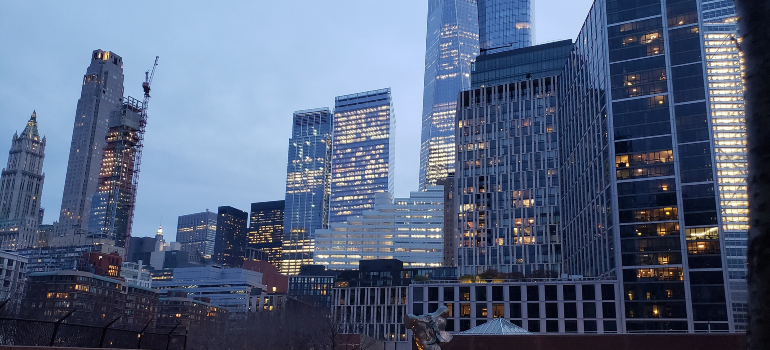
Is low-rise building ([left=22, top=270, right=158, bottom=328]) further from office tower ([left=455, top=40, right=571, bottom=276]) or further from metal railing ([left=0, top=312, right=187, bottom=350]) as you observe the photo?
metal railing ([left=0, top=312, right=187, bottom=350])

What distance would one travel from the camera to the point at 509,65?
193750mm

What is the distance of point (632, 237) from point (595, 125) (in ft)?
77.4

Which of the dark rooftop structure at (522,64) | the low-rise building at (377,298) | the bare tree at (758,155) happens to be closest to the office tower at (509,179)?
the dark rooftop structure at (522,64)

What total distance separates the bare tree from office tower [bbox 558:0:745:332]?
106 m

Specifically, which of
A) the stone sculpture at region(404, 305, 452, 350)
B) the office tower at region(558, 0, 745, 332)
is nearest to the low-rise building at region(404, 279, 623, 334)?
the office tower at region(558, 0, 745, 332)

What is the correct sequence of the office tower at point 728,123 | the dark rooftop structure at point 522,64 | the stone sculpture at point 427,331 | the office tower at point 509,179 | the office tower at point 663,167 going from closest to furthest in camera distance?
the stone sculpture at point 427,331 → the office tower at point 663,167 → the office tower at point 728,123 → the office tower at point 509,179 → the dark rooftop structure at point 522,64

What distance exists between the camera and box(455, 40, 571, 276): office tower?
164875mm

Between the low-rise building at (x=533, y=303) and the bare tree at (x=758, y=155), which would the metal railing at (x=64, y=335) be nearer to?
the bare tree at (x=758, y=155)

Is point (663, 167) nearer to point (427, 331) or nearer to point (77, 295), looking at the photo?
point (427, 331)

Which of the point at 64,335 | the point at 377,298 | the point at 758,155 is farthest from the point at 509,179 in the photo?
the point at 758,155

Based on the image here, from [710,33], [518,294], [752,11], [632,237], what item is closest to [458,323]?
[518,294]

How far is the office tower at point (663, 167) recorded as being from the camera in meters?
101

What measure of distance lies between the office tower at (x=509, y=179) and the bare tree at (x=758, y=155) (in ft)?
527

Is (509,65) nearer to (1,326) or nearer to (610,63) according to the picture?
(610,63)
